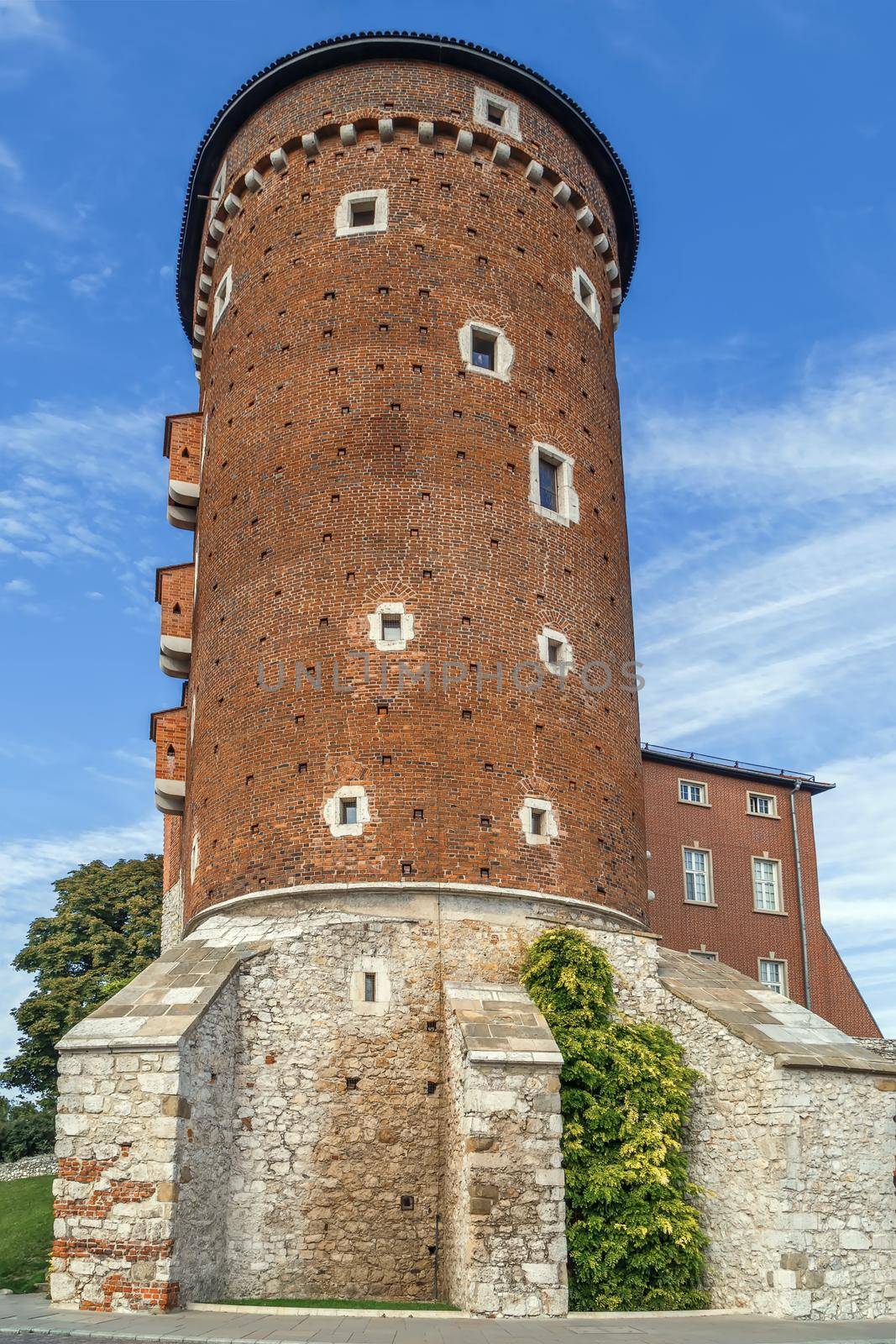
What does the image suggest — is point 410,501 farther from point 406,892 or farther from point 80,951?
point 80,951

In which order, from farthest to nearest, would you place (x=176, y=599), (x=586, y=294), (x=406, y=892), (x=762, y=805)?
(x=762, y=805) < (x=176, y=599) < (x=586, y=294) < (x=406, y=892)

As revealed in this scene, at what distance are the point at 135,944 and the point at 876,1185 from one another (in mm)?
29872

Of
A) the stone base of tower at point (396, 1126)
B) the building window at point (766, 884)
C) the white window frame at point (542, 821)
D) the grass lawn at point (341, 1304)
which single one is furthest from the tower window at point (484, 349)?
the building window at point (766, 884)

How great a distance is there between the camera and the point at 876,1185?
64.6 feet

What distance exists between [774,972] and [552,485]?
17644mm

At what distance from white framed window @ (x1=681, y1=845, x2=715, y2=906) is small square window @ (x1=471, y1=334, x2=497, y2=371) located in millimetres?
16630

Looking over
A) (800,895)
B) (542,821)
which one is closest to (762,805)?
(800,895)

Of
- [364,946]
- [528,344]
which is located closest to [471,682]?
[364,946]

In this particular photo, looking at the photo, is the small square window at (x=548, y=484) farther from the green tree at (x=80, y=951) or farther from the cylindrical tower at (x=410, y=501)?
the green tree at (x=80, y=951)

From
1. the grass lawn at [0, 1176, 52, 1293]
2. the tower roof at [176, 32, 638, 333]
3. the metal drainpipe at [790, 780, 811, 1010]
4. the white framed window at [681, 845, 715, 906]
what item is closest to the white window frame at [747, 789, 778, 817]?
the metal drainpipe at [790, 780, 811, 1010]

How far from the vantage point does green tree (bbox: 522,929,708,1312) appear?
18.9 metres

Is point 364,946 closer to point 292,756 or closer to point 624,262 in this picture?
point 292,756

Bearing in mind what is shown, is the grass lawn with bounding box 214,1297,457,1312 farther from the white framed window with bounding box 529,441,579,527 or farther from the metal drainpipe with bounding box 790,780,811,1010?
the metal drainpipe with bounding box 790,780,811,1010

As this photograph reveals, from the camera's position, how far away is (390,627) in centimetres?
2320
